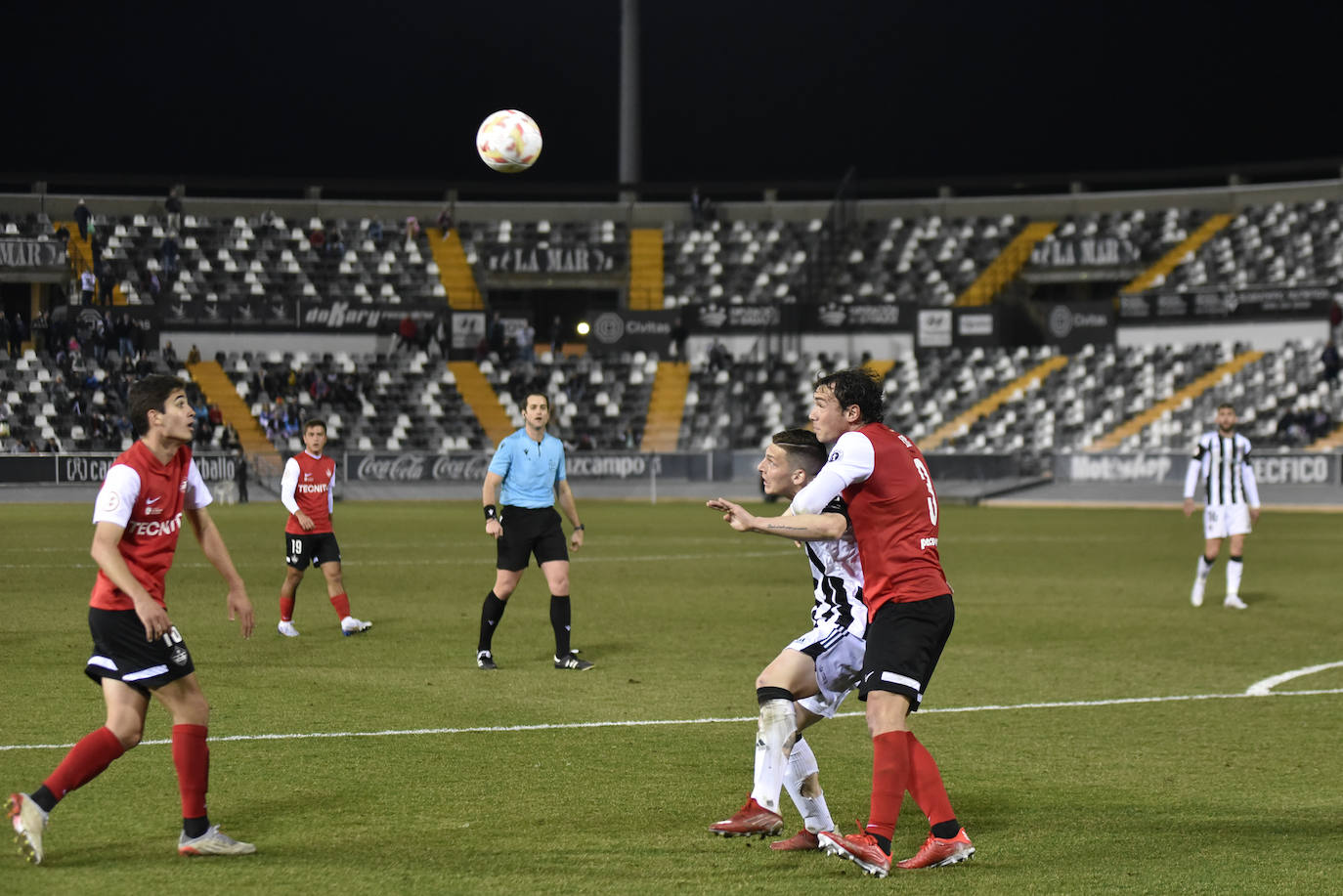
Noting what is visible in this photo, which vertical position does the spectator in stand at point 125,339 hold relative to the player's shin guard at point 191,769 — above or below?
above

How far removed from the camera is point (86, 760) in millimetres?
6371

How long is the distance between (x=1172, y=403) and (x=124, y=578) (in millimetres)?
47833

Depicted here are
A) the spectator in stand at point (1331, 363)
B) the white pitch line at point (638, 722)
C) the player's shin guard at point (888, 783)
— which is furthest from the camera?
the spectator in stand at point (1331, 363)

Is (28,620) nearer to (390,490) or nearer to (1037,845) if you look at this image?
(1037,845)

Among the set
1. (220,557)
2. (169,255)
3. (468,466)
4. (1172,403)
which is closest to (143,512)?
(220,557)

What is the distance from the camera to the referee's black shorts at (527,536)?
12.6 m

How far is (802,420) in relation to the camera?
51.7 meters

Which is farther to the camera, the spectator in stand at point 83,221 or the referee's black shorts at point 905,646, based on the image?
the spectator in stand at point 83,221

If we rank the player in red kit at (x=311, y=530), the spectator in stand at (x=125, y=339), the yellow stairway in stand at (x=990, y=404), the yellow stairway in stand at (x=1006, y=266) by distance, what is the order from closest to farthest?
1. the player in red kit at (x=311, y=530)
2. the spectator in stand at (x=125, y=339)
3. the yellow stairway in stand at (x=990, y=404)
4. the yellow stairway in stand at (x=1006, y=266)

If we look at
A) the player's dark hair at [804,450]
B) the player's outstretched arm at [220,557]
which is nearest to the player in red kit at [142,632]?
the player's outstretched arm at [220,557]

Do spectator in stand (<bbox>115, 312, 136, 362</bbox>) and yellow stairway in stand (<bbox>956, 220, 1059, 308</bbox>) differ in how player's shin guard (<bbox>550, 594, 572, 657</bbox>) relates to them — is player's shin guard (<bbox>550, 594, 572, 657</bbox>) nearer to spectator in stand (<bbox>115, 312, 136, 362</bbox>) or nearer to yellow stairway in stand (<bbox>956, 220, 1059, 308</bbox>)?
spectator in stand (<bbox>115, 312, 136, 362</bbox>)

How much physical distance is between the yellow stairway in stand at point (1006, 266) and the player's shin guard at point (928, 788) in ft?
164

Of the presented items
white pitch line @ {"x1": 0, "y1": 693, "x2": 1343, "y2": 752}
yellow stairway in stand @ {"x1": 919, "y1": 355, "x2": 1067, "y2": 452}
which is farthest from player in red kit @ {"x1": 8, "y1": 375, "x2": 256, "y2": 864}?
yellow stairway in stand @ {"x1": 919, "y1": 355, "x2": 1067, "y2": 452}

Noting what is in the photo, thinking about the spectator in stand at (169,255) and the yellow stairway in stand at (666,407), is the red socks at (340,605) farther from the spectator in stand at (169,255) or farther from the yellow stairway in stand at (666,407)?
the spectator in stand at (169,255)
